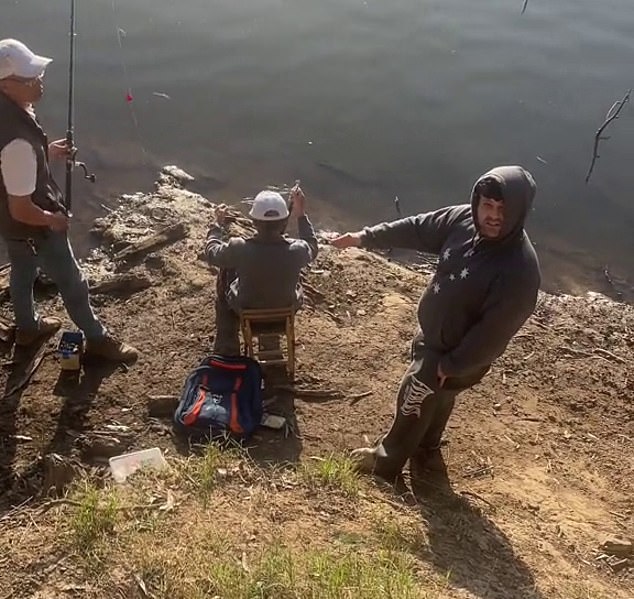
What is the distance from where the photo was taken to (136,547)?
11.3 ft

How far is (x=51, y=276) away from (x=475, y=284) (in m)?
2.62

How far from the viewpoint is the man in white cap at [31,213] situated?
428cm

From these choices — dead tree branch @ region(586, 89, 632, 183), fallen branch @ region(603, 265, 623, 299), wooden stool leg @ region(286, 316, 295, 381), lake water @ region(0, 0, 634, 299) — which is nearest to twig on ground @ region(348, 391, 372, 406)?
wooden stool leg @ region(286, 316, 295, 381)

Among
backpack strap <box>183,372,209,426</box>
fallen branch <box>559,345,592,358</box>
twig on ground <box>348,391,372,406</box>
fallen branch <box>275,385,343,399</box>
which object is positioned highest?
backpack strap <box>183,372,209,426</box>

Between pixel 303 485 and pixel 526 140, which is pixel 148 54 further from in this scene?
pixel 303 485

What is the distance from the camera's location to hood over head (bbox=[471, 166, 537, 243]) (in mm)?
3674

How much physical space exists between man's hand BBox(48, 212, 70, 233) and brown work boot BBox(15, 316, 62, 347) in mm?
1016

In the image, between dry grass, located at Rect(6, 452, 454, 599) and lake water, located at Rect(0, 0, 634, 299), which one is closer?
dry grass, located at Rect(6, 452, 454, 599)

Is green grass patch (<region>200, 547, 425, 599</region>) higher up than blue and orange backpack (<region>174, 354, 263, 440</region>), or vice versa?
green grass patch (<region>200, 547, 425, 599</region>)

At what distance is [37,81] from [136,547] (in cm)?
246

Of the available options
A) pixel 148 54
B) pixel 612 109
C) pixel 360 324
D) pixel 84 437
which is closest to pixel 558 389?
pixel 360 324

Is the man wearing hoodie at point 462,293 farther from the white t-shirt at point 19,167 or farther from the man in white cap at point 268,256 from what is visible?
the white t-shirt at point 19,167

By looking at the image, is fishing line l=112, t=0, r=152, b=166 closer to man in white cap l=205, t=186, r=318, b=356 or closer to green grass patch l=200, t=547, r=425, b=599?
man in white cap l=205, t=186, r=318, b=356

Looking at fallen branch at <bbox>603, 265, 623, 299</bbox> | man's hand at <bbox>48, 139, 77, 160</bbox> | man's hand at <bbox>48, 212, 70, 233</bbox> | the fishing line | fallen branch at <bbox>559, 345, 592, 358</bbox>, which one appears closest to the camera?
man's hand at <bbox>48, 212, 70, 233</bbox>
